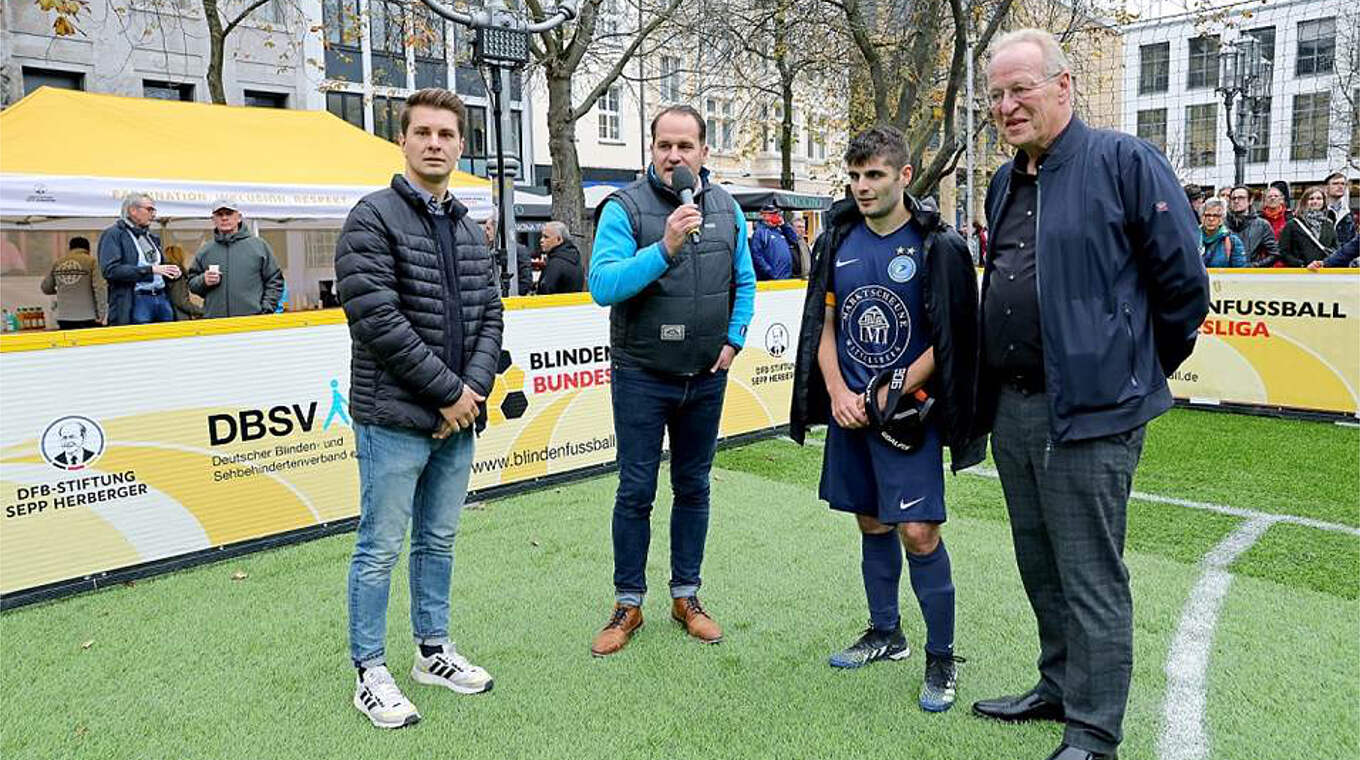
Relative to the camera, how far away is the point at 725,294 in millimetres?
3994

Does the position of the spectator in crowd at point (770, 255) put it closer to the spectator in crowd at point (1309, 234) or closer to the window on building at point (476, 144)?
the spectator in crowd at point (1309, 234)

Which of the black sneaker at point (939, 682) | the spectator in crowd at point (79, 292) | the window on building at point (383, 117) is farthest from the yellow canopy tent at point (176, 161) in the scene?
the window on building at point (383, 117)

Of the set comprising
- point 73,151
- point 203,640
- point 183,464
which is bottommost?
point 203,640

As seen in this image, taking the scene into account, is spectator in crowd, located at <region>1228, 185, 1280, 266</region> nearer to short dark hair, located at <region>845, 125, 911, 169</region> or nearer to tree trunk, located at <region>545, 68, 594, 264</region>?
short dark hair, located at <region>845, 125, 911, 169</region>

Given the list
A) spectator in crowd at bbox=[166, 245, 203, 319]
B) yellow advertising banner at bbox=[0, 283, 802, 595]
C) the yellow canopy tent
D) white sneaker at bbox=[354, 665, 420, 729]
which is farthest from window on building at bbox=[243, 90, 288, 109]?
white sneaker at bbox=[354, 665, 420, 729]

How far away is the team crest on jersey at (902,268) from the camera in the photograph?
134 inches

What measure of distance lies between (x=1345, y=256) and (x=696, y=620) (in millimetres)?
8218

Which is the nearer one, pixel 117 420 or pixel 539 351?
pixel 117 420

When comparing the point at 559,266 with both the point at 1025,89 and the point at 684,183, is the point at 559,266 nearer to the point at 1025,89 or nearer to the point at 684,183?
the point at 684,183

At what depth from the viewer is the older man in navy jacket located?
8.75ft

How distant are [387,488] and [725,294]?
1.50 meters

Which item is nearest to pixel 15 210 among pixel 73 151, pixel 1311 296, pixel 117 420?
pixel 73 151

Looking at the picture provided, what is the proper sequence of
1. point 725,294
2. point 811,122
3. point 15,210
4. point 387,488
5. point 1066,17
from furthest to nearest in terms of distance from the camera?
point 811,122 → point 1066,17 → point 15,210 → point 725,294 → point 387,488

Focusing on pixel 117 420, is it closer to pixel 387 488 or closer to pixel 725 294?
pixel 387 488
